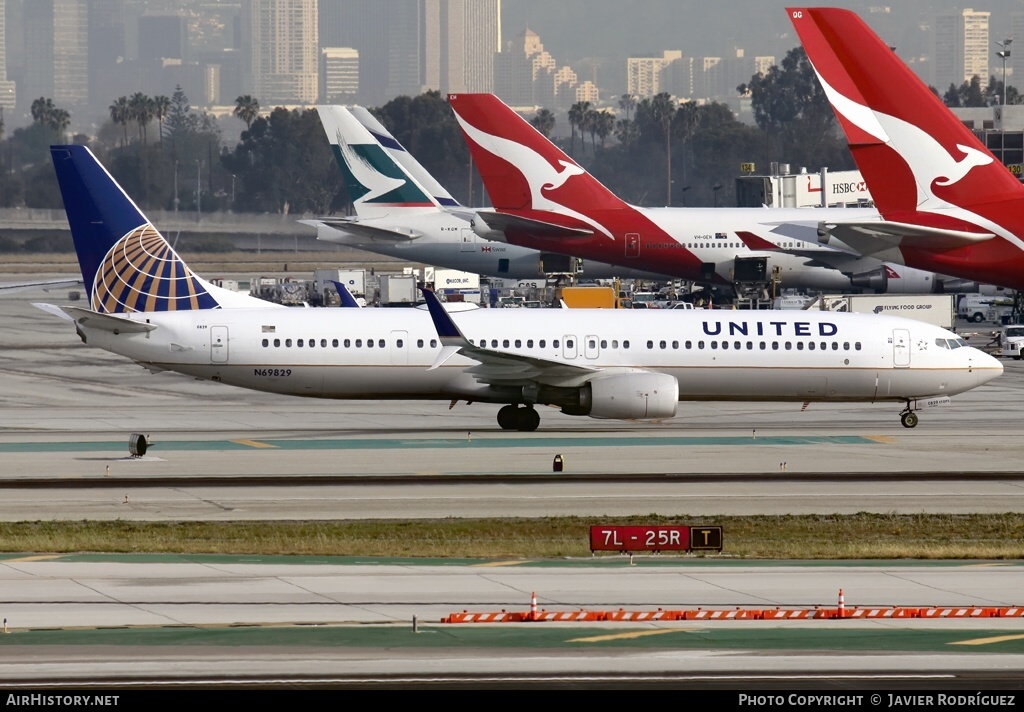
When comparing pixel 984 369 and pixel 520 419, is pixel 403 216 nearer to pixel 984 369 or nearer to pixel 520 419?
pixel 520 419

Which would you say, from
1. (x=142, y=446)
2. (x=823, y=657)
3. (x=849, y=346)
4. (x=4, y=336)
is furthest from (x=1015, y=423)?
(x=4, y=336)

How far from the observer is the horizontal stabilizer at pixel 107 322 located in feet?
142

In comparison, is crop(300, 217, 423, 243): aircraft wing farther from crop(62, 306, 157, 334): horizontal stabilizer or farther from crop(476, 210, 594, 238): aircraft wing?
crop(62, 306, 157, 334): horizontal stabilizer

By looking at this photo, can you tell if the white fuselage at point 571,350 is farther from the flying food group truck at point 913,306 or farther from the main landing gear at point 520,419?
the flying food group truck at point 913,306

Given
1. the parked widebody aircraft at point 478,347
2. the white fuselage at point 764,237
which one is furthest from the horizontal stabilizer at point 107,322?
the white fuselage at point 764,237

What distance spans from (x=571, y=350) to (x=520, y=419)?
8.39 ft

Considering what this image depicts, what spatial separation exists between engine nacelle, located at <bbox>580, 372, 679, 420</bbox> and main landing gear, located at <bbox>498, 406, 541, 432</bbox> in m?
2.09

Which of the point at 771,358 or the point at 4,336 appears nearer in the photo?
the point at 771,358

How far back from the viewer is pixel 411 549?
89.0ft

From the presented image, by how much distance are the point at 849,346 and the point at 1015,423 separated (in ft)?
19.5

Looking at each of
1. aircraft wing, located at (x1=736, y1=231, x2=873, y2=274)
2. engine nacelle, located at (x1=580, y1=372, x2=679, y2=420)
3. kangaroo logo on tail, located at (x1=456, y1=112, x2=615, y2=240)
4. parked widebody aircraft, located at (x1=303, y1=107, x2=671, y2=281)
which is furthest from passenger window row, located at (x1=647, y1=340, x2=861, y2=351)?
parked widebody aircraft, located at (x1=303, y1=107, x2=671, y2=281)

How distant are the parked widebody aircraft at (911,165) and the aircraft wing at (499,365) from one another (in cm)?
926

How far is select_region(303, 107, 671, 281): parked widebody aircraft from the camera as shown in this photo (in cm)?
8775
